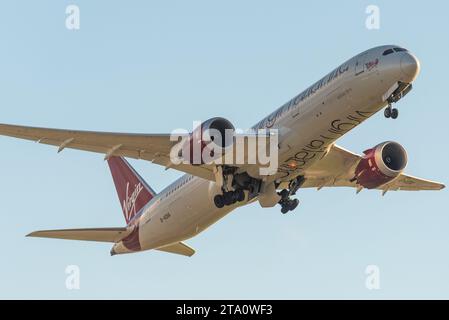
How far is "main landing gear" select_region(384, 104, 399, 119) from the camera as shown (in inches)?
1341

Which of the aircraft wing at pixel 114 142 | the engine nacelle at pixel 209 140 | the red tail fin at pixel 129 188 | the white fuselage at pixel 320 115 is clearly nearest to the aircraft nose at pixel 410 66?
the white fuselage at pixel 320 115

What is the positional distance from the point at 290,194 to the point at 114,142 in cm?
854

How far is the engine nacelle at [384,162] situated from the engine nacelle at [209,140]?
7.99 meters

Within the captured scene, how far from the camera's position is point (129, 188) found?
162ft

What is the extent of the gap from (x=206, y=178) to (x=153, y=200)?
203 inches

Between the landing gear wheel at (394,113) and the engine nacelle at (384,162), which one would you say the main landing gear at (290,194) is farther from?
the landing gear wheel at (394,113)

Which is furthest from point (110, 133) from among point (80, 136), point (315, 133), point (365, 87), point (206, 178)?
point (365, 87)

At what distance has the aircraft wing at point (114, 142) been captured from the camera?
36.4 m

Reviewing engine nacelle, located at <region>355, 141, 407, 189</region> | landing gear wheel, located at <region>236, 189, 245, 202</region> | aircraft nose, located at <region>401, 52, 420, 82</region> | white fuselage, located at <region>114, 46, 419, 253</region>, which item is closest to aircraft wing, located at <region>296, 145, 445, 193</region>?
engine nacelle, located at <region>355, 141, 407, 189</region>

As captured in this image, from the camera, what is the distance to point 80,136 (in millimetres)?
37375

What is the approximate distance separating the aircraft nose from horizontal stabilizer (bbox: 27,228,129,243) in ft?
59.3

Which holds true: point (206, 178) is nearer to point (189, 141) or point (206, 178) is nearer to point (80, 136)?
point (189, 141)

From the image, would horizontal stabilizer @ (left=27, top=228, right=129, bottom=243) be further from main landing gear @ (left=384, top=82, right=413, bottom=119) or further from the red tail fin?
main landing gear @ (left=384, top=82, right=413, bottom=119)

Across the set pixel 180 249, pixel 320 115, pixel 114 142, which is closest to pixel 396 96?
pixel 320 115
